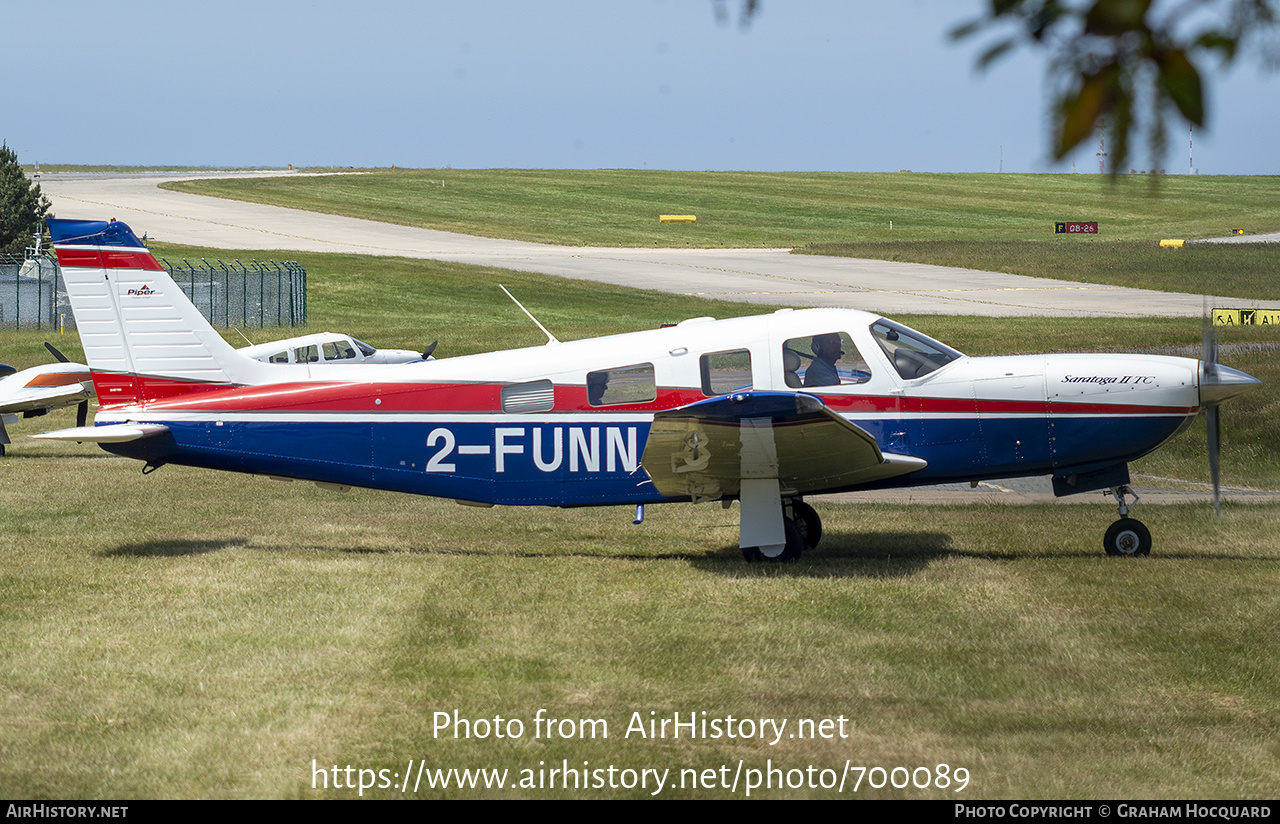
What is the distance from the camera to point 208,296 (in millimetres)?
36781

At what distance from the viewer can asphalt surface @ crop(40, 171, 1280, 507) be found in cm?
3634

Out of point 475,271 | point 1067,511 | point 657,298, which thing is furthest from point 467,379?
point 475,271

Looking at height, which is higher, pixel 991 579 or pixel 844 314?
pixel 844 314

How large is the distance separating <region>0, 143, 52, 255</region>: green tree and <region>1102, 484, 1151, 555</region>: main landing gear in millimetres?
54481

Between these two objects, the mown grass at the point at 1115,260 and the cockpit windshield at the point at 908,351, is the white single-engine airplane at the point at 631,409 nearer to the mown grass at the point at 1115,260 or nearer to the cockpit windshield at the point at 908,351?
the cockpit windshield at the point at 908,351

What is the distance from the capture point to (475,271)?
155 ft

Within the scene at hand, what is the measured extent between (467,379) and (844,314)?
340cm

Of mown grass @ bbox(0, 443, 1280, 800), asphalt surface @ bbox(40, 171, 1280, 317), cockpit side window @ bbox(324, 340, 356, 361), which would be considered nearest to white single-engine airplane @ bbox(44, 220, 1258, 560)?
mown grass @ bbox(0, 443, 1280, 800)

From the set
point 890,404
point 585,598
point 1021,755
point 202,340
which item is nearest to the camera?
point 1021,755

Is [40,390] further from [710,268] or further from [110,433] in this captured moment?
[710,268]

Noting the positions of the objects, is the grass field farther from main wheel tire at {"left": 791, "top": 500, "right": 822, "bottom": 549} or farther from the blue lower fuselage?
the blue lower fuselage

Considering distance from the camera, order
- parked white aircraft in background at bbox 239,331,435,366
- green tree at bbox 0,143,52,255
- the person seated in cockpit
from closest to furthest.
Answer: the person seated in cockpit
parked white aircraft in background at bbox 239,331,435,366
green tree at bbox 0,143,52,255

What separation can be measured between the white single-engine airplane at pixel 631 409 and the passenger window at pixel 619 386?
18 mm
